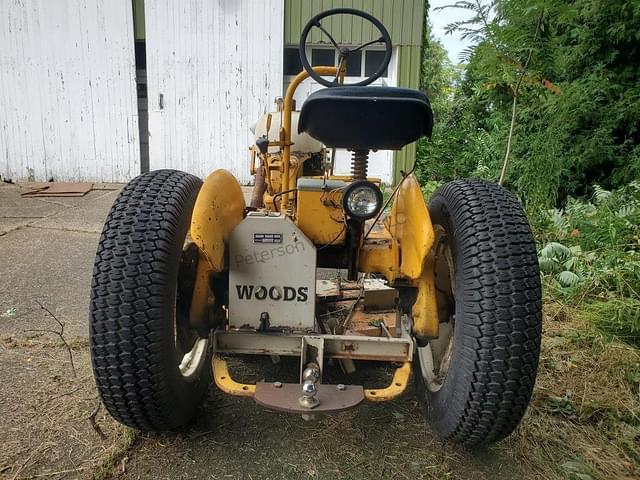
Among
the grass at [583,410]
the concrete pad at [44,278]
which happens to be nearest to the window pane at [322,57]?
the concrete pad at [44,278]

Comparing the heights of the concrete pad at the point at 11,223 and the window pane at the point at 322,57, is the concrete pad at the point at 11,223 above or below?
below

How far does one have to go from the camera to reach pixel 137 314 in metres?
1.85

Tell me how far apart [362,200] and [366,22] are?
805cm

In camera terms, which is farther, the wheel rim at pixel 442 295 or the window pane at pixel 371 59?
the window pane at pixel 371 59

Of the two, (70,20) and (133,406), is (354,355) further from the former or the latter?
(70,20)

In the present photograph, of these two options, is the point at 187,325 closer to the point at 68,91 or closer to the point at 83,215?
the point at 83,215

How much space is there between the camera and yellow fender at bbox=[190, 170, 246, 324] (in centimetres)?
205

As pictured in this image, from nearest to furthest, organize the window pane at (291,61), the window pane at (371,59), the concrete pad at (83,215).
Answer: the concrete pad at (83,215) → the window pane at (371,59) → the window pane at (291,61)

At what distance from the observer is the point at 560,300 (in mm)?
3818

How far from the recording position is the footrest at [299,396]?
6.31 feet

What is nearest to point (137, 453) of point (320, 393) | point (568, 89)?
point (320, 393)

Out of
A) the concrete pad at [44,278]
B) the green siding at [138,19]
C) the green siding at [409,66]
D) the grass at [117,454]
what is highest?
the green siding at [138,19]

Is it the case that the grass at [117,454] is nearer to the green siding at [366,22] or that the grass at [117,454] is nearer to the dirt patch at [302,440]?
the dirt patch at [302,440]

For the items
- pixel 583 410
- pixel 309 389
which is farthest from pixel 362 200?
pixel 583 410
